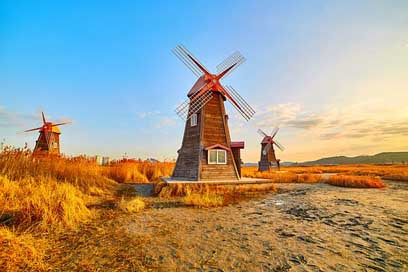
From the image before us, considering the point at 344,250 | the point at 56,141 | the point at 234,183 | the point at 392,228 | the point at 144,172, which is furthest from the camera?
the point at 56,141

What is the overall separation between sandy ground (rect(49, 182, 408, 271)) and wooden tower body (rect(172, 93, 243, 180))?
4957 millimetres

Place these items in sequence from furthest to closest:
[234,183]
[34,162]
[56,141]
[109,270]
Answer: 1. [56,141]
2. [234,183]
3. [34,162]
4. [109,270]

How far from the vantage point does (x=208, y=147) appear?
39.8 feet

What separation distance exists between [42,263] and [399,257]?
5.39m

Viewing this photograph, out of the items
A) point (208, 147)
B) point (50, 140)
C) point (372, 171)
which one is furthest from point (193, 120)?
point (372, 171)

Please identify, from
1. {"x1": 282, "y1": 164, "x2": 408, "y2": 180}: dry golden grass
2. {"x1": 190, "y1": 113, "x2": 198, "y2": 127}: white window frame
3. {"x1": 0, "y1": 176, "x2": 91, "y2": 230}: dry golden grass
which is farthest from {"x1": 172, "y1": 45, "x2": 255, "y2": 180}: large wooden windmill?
{"x1": 282, "y1": 164, "x2": 408, "y2": 180}: dry golden grass

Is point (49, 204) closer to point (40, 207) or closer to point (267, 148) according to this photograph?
point (40, 207)

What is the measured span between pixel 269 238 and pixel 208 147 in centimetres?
798

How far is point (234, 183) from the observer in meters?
11.3

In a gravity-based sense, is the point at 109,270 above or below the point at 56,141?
below

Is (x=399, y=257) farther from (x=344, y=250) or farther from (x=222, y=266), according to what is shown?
(x=222, y=266)

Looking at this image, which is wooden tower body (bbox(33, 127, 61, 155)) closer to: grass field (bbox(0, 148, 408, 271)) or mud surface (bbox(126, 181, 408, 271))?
grass field (bbox(0, 148, 408, 271))

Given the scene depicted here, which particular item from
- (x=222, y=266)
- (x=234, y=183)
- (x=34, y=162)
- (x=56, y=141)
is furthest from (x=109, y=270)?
(x=56, y=141)

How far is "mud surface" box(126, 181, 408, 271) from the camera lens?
323 centimetres
